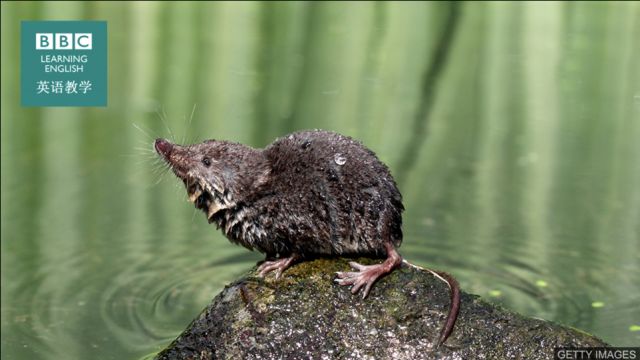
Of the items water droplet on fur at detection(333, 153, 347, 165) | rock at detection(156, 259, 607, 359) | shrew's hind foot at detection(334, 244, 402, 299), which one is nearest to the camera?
rock at detection(156, 259, 607, 359)

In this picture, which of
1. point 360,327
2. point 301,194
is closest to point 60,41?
point 301,194

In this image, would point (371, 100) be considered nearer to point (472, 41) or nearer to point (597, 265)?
point (472, 41)

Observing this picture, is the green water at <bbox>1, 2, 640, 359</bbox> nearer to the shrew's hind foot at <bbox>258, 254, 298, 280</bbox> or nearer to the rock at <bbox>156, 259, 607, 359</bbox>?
the shrew's hind foot at <bbox>258, 254, 298, 280</bbox>

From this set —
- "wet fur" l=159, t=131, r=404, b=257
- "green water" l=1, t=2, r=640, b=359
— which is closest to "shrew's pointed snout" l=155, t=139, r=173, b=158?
"wet fur" l=159, t=131, r=404, b=257

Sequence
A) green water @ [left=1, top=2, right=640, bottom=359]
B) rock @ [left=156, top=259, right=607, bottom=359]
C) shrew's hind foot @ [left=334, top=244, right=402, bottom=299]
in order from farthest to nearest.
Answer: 1. green water @ [left=1, top=2, right=640, bottom=359]
2. shrew's hind foot @ [left=334, top=244, right=402, bottom=299]
3. rock @ [left=156, top=259, right=607, bottom=359]
